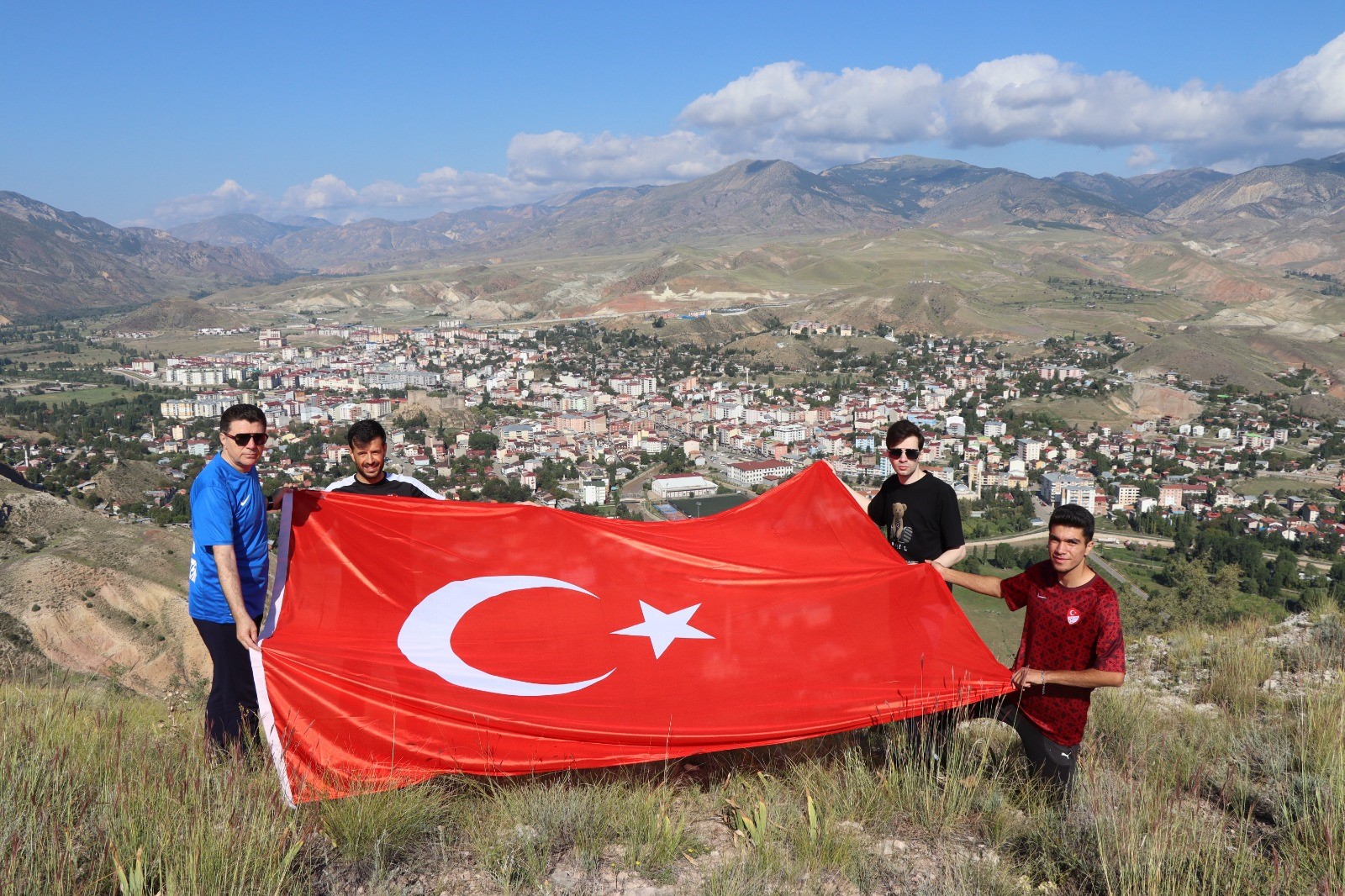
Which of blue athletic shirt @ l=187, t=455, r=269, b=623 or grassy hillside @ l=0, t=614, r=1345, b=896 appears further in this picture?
blue athletic shirt @ l=187, t=455, r=269, b=623

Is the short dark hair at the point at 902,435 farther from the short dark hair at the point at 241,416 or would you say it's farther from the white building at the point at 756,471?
the white building at the point at 756,471

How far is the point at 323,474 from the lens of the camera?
34938mm

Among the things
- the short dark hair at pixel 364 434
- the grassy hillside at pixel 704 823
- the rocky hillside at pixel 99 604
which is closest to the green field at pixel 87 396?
the rocky hillside at pixel 99 604

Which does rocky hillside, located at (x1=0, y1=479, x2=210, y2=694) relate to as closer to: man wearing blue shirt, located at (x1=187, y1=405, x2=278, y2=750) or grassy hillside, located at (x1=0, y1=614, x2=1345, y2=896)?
man wearing blue shirt, located at (x1=187, y1=405, x2=278, y2=750)

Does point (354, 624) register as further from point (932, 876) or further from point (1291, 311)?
point (1291, 311)

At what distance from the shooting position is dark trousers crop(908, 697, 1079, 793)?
296cm

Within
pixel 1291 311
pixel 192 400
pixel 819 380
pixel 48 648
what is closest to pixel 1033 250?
pixel 1291 311

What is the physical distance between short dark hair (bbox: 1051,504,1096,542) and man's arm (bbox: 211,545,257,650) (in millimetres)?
2720

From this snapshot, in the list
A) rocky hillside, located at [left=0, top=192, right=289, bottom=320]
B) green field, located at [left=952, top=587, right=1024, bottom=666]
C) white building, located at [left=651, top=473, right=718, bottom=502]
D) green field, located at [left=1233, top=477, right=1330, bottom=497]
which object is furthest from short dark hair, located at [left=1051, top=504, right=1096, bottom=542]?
rocky hillside, located at [left=0, top=192, right=289, bottom=320]

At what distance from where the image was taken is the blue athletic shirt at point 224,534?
10.3ft

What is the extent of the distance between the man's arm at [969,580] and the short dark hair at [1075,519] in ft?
1.46

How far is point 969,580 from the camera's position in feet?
11.6

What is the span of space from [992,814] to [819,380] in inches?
2750

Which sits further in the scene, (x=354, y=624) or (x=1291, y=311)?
(x=1291, y=311)
